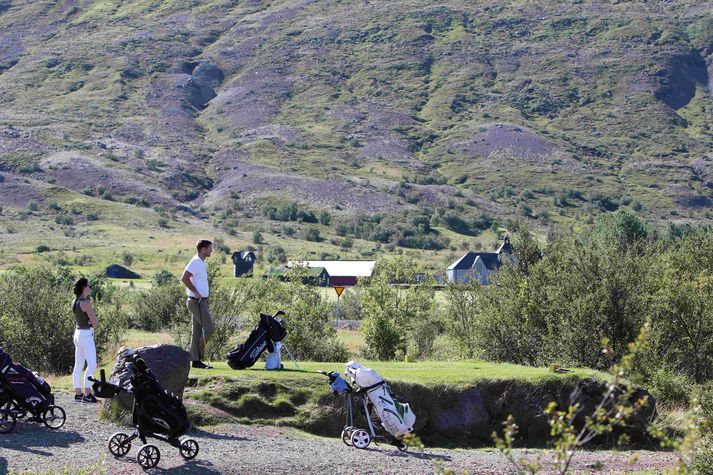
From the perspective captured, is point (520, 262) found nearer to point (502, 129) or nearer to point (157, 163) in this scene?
point (157, 163)

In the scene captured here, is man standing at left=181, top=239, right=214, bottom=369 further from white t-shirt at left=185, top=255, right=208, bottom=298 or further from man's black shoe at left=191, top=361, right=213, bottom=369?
man's black shoe at left=191, top=361, right=213, bottom=369

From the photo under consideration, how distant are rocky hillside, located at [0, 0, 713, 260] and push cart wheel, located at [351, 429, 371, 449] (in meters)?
99.1

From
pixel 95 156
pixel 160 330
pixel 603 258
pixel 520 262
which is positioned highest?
pixel 603 258

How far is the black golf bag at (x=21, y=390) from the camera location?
12922 millimetres

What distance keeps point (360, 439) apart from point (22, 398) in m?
4.73

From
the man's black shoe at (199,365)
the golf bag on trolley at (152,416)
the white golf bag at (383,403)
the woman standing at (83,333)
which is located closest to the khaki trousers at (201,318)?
the man's black shoe at (199,365)

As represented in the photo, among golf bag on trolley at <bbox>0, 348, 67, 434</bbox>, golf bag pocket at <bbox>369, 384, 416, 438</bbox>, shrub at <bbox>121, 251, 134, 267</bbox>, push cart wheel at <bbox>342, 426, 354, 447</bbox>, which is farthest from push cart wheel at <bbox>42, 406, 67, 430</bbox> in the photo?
shrub at <bbox>121, 251, 134, 267</bbox>

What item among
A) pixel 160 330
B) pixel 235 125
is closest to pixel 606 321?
pixel 160 330

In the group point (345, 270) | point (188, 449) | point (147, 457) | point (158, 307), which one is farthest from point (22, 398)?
point (345, 270)

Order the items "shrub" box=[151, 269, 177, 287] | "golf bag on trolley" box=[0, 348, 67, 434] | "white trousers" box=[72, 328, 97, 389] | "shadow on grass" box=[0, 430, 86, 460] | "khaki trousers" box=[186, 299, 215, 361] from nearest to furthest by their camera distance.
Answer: "shadow on grass" box=[0, 430, 86, 460], "golf bag on trolley" box=[0, 348, 67, 434], "white trousers" box=[72, 328, 97, 389], "khaki trousers" box=[186, 299, 215, 361], "shrub" box=[151, 269, 177, 287]

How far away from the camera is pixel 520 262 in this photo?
29844 millimetres

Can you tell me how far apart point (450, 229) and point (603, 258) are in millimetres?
95405

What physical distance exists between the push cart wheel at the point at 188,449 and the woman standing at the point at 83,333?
2971 millimetres

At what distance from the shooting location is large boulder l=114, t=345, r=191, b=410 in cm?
1353
